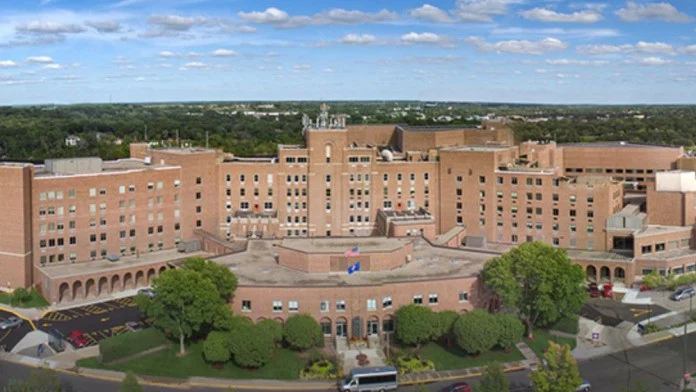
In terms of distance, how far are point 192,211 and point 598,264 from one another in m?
52.8

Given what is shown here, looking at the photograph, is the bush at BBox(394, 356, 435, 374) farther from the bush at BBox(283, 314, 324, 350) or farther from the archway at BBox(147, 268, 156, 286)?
the archway at BBox(147, 268, 156, 286)

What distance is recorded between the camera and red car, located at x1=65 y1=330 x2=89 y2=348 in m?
69.7

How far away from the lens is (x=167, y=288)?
65688 millimetres

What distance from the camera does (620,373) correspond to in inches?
2484

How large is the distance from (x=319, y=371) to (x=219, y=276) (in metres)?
12.8

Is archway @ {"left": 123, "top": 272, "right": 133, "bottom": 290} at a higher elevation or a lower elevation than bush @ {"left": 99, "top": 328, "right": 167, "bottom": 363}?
higher

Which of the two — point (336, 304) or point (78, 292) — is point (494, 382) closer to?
point (336, 304)

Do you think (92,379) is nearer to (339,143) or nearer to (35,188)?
(35,188)

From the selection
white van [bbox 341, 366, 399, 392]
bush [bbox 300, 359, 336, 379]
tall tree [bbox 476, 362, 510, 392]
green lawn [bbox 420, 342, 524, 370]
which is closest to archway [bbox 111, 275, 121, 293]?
bush [bbox 300, 359, 336, 379]

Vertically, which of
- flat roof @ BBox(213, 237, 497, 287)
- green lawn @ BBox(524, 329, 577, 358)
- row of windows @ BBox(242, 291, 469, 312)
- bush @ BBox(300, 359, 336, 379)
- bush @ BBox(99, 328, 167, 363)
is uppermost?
flat roof @ BBox(213, 237, 497, 287)

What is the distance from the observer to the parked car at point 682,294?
85.1m

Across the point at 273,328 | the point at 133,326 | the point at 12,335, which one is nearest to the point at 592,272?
the point at 273,328

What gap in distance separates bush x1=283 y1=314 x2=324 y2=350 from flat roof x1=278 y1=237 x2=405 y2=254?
9616 millimetres

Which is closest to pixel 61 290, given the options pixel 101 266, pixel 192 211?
pixel 101 266
